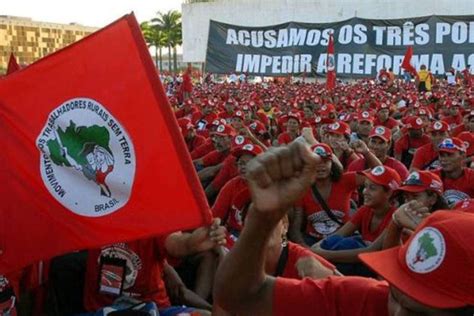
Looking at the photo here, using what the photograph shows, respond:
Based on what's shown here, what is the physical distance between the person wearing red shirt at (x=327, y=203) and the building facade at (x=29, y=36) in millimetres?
45285

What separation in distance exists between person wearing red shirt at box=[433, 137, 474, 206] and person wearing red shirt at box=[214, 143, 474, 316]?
3795mm

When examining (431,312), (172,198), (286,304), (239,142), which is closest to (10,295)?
(172,198)

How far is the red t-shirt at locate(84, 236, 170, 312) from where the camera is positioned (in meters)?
3.50

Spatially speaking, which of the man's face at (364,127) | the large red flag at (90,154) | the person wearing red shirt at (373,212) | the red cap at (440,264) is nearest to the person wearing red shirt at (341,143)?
the man's face at (364,127)

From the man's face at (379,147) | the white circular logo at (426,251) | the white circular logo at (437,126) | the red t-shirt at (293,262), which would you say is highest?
the white circular logo at (426,251)

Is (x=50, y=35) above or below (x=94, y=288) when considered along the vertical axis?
above

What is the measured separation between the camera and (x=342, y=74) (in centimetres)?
2678

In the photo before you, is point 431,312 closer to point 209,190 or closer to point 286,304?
point 286,304

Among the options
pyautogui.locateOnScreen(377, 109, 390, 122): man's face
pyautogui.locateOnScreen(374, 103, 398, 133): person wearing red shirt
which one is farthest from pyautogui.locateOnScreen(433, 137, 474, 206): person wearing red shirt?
pyautogui.locateOnScreen(377, 109, 390, 122): man's face

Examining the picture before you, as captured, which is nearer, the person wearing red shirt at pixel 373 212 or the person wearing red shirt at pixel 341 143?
the person wearing red shirt at pixel 373 212

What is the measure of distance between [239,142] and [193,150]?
2633 millimetres

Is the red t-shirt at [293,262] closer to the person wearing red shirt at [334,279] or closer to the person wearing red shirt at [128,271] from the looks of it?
the person wearing red shirt at [128,271]

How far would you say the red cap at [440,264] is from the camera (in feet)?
5.07

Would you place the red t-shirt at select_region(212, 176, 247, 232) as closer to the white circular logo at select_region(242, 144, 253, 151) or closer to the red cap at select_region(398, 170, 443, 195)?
the white circular logo at select_region(242, 144, 253, 151)
